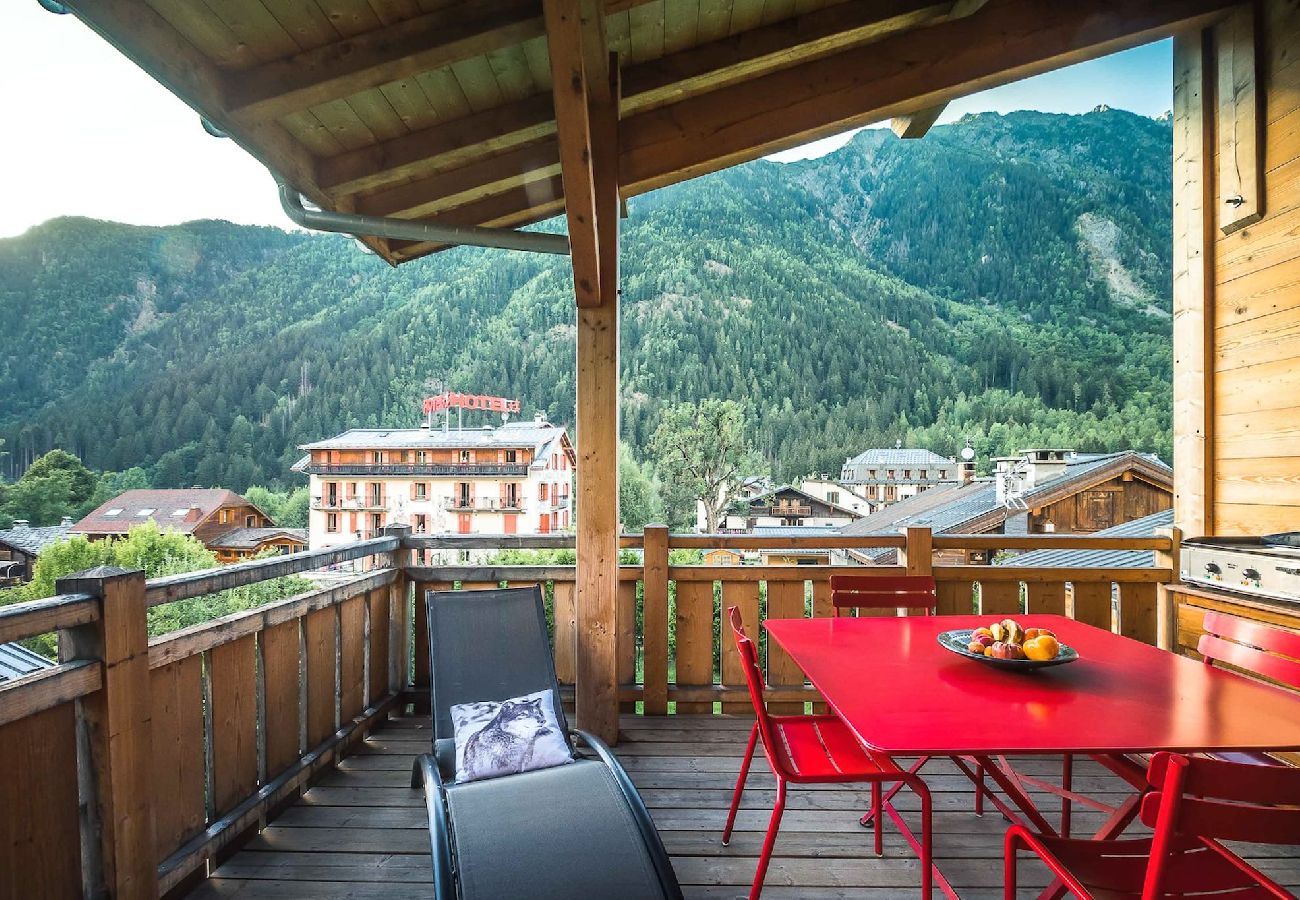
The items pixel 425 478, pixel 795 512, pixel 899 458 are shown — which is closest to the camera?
pixel 899 458

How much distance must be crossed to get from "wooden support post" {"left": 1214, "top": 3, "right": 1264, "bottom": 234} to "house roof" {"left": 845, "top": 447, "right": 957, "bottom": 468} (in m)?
13.6

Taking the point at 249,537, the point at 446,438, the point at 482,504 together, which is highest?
the point at 446,438

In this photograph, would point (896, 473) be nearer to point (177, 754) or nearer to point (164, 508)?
point (177, 754)

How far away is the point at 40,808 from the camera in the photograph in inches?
60.7

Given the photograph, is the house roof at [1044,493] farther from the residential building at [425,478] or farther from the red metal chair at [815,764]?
the residential building at [425,478]

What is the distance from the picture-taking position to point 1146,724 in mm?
1528

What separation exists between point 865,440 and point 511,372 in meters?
12.5

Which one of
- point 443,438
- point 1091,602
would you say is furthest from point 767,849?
point 443,438

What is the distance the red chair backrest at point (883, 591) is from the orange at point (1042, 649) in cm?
89

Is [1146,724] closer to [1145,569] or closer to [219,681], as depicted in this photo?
[1145,569]

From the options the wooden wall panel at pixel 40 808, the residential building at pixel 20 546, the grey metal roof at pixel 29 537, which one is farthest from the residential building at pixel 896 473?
the grey metal roof at pixel 29 537

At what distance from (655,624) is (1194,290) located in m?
3.22

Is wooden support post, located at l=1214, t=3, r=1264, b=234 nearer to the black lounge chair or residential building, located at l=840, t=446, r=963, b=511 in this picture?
the black lounge chair

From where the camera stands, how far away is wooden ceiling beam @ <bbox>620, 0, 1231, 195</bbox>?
3127 mm
